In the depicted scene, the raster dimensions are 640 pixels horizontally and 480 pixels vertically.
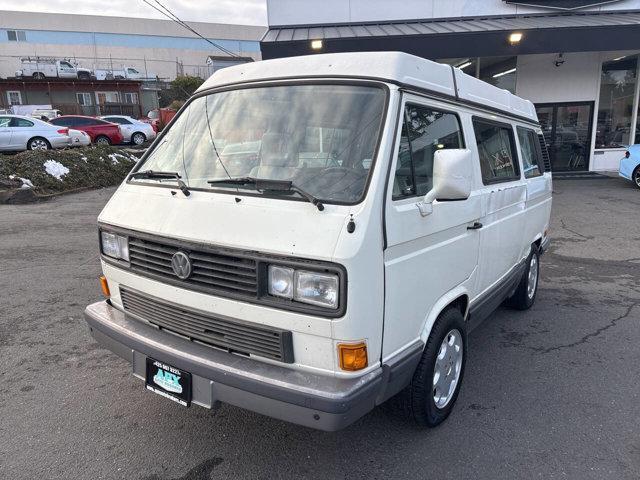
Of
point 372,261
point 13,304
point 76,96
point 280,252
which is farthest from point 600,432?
point 76,96

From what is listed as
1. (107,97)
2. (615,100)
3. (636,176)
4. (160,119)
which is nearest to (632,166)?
(636,176)

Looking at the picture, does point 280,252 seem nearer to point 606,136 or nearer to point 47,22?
point 606,136

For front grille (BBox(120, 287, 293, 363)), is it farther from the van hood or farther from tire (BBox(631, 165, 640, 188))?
tire (BBox(631, 165, 640, 188))

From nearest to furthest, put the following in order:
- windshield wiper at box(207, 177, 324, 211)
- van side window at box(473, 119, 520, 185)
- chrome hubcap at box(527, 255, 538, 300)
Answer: windshield wiper at box(207, 177, 324, 211), van side window at box(473, 119, 520, 185), chrome hubcap at box(527, 255, 538, 300)

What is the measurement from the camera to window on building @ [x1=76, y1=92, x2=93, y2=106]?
41469 mm

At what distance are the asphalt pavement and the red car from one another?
58.7ft

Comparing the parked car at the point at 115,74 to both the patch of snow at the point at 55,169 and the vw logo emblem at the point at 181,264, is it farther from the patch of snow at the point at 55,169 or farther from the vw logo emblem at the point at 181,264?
the vw logo emblem at the point at 181,264

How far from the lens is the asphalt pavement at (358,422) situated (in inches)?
Result: 107

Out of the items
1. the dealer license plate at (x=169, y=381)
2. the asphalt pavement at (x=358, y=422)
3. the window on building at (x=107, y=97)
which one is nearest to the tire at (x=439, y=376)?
the asphalt pavement at (x=358, y=422)

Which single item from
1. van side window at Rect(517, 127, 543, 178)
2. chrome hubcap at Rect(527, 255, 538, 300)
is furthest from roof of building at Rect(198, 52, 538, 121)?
chrome hubcap at Rect(527, 255, 538, 300)

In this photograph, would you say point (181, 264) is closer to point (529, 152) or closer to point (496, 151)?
point (496, 151)

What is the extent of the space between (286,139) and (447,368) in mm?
1790

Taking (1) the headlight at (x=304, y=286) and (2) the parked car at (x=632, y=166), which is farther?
(2) the parked car at (x=632, y=166)

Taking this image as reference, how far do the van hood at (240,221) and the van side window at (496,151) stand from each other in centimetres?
174
